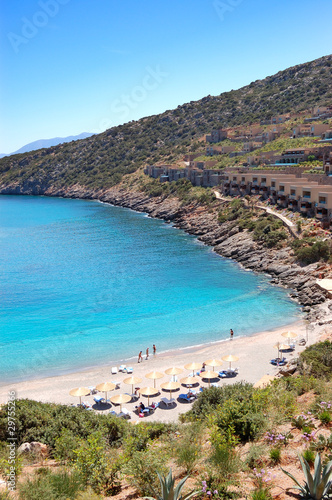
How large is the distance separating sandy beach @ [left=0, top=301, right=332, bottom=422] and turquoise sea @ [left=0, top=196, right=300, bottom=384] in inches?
49.4

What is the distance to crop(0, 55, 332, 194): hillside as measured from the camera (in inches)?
4811

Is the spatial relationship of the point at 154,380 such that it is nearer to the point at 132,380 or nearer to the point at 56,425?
the point at 132,380

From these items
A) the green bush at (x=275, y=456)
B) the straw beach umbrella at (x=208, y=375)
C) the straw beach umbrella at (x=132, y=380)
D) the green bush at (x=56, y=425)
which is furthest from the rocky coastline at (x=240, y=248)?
the green bush at (x=275, y=456)

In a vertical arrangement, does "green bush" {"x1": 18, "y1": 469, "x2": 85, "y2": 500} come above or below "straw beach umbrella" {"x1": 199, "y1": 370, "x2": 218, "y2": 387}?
above

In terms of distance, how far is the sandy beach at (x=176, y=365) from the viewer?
19.7 m

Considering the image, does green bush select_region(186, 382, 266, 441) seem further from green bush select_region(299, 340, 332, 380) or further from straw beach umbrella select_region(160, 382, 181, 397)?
straw beach umbrella select_region(160, 382, 181, 397)

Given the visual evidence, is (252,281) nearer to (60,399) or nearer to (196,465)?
(60,399)

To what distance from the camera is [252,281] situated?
40719mm

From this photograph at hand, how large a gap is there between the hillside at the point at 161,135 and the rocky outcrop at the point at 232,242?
2484 centimetres

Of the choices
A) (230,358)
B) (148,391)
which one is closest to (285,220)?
(230,358)

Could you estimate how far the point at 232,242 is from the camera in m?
53.9

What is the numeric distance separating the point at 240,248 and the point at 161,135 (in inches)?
4034

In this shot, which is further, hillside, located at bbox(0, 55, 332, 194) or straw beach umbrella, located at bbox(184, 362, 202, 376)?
hillside, located at bbox(0, 55, 332, 194)

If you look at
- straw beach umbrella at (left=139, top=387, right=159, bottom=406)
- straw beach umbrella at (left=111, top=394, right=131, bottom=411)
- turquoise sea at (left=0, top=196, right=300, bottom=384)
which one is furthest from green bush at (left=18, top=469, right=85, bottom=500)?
turquoise sea at (left=0, top=196, right=300, bottom=384)
